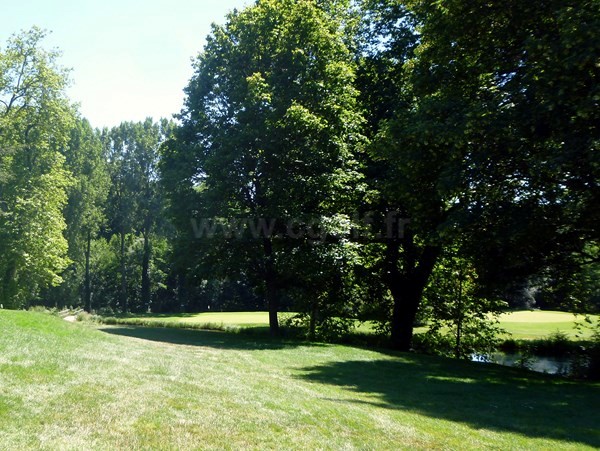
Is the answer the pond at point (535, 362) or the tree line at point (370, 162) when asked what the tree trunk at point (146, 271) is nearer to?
the tree line at point (370, 162)

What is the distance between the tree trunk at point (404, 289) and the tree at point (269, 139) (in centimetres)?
419

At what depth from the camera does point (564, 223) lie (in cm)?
1606

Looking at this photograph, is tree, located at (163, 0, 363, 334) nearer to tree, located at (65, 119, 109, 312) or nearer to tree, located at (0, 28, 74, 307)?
tree, located at (0, 28, 74, 307)

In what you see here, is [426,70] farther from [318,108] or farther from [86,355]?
[86,355]

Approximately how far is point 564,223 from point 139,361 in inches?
525

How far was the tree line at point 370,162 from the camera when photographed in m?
14.6

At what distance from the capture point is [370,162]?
26812 millimetres

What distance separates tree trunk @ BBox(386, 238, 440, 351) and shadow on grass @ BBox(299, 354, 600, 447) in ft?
22.7

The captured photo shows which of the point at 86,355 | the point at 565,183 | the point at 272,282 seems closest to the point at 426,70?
the point at 565,183

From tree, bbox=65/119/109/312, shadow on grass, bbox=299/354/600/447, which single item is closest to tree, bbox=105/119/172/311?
tree, bbox=65/119/109/312

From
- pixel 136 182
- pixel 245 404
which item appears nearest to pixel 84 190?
pixel 136 182

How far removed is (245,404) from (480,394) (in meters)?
7.42

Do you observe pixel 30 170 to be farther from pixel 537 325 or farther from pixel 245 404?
pixel 537 325

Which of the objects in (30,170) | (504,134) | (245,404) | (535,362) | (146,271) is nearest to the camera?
(245,404)
